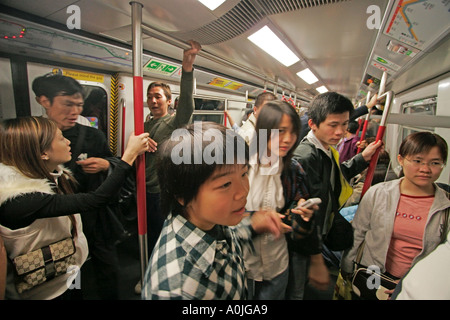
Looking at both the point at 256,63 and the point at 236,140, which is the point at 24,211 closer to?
the point at 236,140

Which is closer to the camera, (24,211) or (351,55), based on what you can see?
(24,211)

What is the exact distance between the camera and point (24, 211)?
711 millimetres

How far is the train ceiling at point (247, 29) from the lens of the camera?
0.93 meters

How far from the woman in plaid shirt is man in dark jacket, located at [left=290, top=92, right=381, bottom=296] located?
44 centimetres

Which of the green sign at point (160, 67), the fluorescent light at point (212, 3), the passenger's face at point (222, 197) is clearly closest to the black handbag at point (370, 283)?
the passenger's face at point (222, 197)

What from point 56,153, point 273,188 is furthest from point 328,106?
point 56,153

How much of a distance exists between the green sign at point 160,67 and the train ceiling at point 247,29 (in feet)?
0.67

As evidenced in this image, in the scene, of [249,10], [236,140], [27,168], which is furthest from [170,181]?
[249,10]

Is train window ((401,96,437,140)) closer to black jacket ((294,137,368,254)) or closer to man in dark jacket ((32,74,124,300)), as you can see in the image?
black jacket ((294,137,368,254))

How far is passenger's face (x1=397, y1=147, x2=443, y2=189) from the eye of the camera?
0.89 m

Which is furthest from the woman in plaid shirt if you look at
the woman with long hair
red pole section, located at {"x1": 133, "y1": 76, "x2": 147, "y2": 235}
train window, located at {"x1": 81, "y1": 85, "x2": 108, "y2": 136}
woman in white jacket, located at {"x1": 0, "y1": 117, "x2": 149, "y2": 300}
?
train window, located at {"x1": 81, "y1": 85, "x2": 108, "y2": 136}

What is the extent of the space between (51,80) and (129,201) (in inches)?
30.0

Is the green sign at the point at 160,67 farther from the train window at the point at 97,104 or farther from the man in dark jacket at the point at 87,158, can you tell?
the man in dark jacket at the point at 87,158

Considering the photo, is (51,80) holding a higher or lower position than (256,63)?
lower
